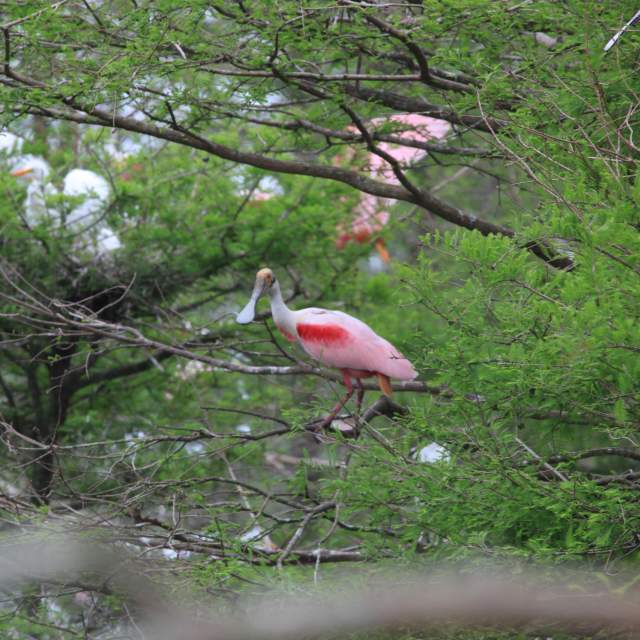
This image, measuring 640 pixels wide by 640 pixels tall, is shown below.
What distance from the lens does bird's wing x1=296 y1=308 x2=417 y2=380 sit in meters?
4.94

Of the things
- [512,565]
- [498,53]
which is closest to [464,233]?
[512,565]

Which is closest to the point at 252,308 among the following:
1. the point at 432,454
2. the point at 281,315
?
the point at 281,315

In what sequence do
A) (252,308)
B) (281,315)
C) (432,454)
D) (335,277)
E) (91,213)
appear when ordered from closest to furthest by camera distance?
(432,454) < (252,308) < (281,315) < (91,213) < (335,277)

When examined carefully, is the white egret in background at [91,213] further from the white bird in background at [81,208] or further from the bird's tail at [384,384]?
the bird's tail at [384,384]

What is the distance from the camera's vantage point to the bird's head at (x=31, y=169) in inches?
276

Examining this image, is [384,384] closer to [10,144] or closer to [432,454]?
[432,454]

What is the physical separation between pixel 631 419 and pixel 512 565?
49cm

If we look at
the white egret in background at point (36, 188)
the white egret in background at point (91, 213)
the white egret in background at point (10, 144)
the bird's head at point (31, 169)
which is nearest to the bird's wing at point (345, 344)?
the white egret in background at point (91, 213)

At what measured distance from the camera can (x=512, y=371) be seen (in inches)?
136

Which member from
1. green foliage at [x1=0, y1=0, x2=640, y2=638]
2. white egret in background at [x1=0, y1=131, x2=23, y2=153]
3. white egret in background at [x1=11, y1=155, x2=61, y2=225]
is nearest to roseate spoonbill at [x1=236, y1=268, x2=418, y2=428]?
green foliage at [x1=0, y1=0, x2=640, y2=638]

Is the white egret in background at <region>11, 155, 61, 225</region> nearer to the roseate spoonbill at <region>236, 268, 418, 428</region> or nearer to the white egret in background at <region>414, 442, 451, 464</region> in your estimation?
the roseate spoonbill at <region>236, 268, 418, 428</region>

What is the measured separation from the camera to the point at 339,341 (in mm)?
5059

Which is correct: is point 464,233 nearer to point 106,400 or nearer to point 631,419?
point 631,419

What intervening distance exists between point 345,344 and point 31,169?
9.05 ft
